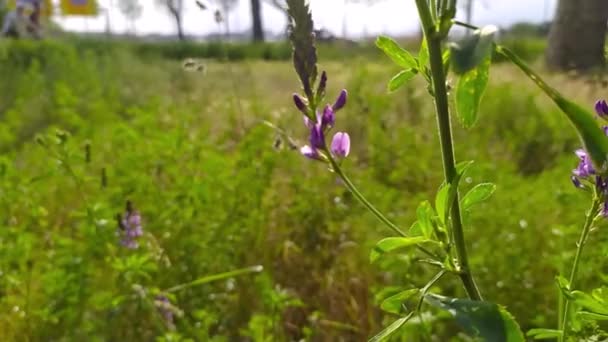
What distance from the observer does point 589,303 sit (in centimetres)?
88

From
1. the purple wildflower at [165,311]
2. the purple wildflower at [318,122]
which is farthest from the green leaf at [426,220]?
the purple wildflower at [165,311]

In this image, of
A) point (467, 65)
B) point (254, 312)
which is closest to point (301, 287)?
point (254, 312)

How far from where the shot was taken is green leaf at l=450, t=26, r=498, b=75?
23.5 inches

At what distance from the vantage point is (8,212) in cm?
231

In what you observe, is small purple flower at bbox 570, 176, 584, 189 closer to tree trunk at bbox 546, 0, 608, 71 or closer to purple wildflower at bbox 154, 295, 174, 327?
purple wildflower at bbox 154, 295, 174, 327

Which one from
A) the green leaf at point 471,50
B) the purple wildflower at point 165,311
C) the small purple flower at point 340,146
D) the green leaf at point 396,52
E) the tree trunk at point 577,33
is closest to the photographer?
the green leaf at point 471,50

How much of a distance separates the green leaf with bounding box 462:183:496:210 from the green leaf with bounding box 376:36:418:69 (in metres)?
0.15

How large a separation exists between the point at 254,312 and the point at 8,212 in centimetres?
77

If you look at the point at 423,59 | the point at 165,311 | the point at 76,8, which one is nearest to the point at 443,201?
the point at 423,59

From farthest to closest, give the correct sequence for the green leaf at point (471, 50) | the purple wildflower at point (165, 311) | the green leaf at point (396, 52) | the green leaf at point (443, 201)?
the purple wildflower at point (165, 311) < the green leaf at point (396, 52) < the green leaf at point (443, 201) < the green leaf at point (471, 50)

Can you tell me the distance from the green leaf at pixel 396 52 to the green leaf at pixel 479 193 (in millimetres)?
151

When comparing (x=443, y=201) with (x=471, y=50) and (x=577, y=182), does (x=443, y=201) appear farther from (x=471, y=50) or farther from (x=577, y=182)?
(x=577, y=182)

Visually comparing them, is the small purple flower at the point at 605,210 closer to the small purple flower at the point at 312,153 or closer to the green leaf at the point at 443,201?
the green leaf at the point at 443,201

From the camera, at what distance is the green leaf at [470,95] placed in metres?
0.68
